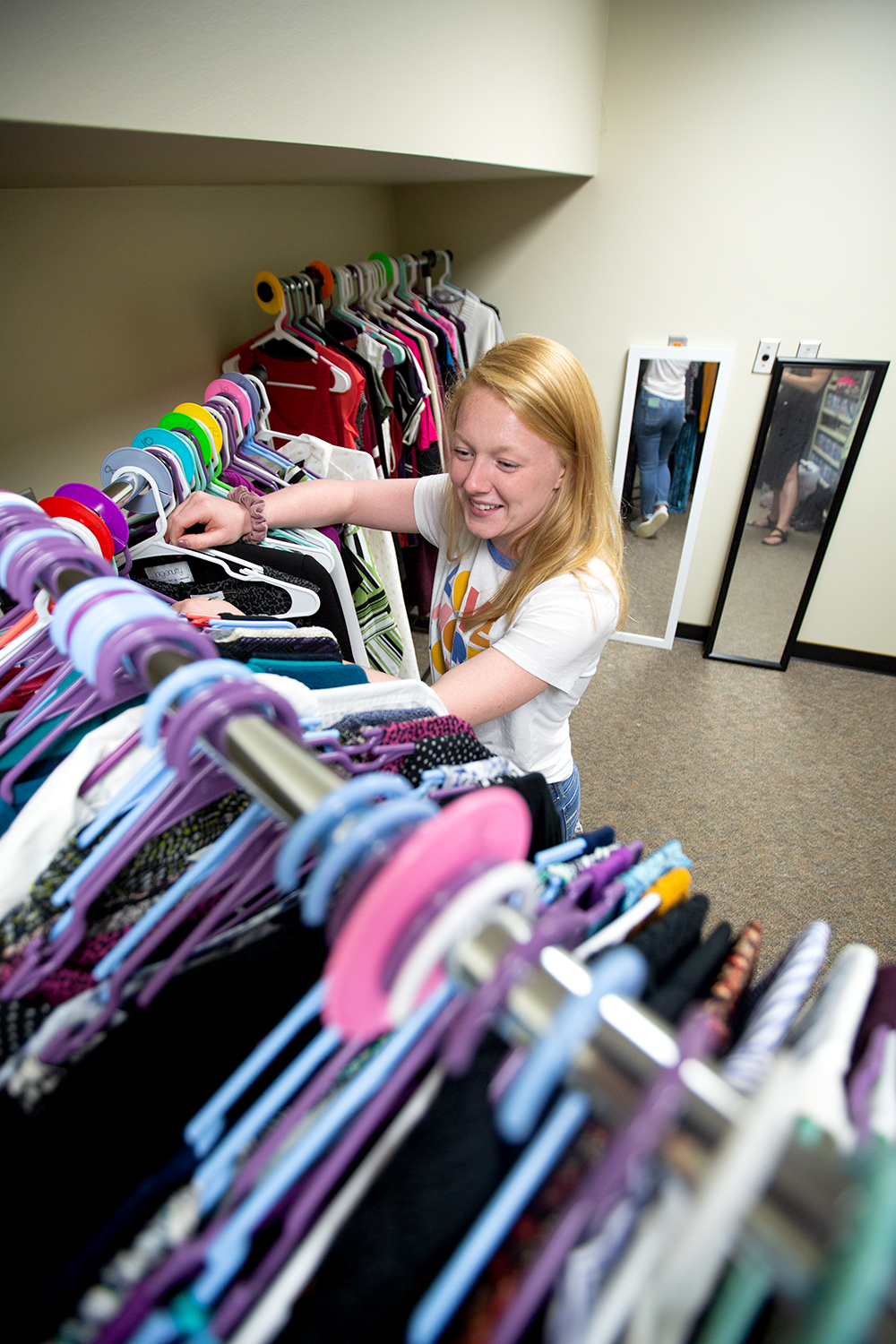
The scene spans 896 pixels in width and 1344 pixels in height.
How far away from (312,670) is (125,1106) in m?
0.43

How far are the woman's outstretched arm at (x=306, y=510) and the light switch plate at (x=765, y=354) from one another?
1.82 metres

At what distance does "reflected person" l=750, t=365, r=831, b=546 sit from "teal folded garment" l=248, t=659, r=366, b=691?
238 centimetres

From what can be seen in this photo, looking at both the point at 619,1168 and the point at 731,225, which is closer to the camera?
the point at 619,1168

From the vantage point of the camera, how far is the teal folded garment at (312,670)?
71 cm

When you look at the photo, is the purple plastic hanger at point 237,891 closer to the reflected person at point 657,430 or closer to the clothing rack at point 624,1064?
the clothing rack at point 624,1064

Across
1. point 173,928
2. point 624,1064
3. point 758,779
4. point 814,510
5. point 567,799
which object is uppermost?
point 624,1064

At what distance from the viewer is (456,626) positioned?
1.20 metres

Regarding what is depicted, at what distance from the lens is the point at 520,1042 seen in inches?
11.6

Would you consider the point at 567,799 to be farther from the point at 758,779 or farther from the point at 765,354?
the point at 765,354

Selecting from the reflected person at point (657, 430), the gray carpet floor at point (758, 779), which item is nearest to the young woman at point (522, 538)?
the gray carpet floor at point (758, 779)

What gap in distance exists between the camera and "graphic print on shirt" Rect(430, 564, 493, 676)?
1154mm

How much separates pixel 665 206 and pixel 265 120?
212 centimetres

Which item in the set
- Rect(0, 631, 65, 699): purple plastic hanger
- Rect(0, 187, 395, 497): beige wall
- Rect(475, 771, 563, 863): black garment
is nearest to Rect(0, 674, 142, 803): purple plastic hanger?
Rect(0, 631, 65, 699): purple plastic hanger

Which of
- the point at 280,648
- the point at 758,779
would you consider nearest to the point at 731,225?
the point at 758,779
